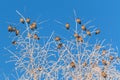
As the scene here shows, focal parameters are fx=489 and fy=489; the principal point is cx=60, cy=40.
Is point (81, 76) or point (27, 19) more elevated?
point (27, 19)

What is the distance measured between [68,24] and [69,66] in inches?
32.3

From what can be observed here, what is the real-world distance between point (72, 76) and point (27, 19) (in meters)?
1.36

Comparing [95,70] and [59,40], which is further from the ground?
[59,40]

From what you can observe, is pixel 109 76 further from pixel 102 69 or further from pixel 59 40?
pixel 59 40

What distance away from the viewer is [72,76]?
29.7 feet

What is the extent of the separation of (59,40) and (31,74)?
0.89 m

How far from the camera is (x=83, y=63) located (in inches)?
356

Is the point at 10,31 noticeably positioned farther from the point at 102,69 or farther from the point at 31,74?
the point at 102,69

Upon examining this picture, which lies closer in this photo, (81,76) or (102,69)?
(81,76)

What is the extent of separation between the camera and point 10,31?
30.4 feet

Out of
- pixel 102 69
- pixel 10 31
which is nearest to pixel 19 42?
pixel 10 31

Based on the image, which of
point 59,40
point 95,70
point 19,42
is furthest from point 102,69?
point 19,42

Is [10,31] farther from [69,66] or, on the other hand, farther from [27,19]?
[69,66]

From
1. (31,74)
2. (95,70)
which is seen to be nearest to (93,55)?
(95,70)
